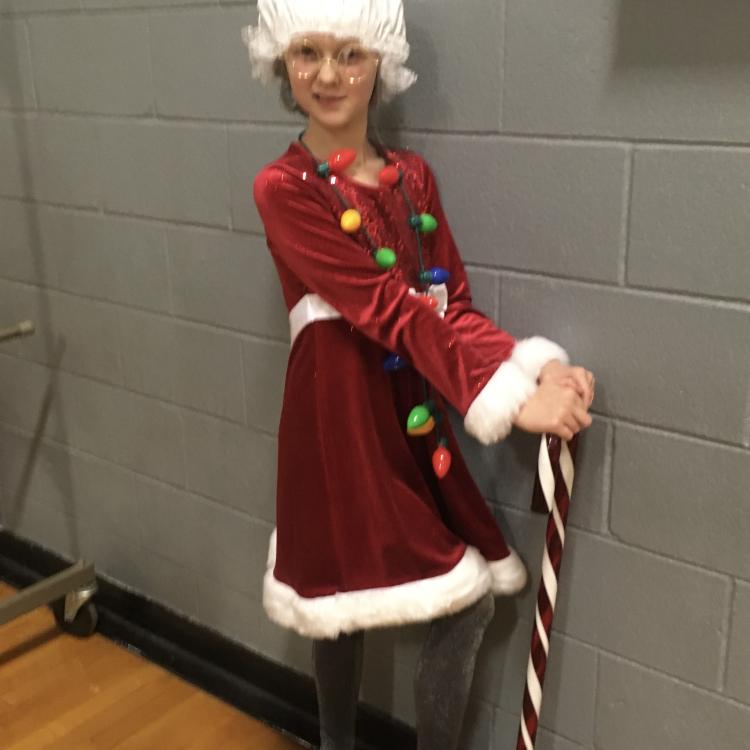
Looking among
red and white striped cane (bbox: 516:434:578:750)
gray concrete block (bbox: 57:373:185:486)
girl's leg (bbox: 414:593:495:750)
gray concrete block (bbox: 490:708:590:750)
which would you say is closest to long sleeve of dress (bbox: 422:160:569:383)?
red and white striped cane (bbox: 516:434:578:750)

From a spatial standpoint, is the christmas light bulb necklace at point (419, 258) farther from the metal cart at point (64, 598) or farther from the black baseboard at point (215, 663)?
the metal cart at point (64, 598)

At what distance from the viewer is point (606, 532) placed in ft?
4.40

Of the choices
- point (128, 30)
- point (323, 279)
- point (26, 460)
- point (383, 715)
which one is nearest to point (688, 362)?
point (323, 279)

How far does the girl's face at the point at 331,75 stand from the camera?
3.83 ft

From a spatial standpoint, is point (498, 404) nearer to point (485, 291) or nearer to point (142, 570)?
point (485, 291)

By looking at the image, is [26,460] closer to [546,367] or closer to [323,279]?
[323,279]

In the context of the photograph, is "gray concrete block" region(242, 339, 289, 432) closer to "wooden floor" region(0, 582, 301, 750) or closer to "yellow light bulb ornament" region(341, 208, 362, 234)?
"yellow light bulb ornament" region(341, 208, 362, 234)

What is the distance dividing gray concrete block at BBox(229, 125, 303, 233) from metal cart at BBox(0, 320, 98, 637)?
65 cm

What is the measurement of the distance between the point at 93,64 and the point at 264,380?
0.71 meters

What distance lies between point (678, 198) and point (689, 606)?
58 centimetres

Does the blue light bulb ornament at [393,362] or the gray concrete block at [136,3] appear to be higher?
the gray concrete block at [136,3]

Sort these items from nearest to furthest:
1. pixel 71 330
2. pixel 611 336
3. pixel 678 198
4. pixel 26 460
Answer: pixel 678 198 < pixel 611 336 < pixel 71 330 < pixel 26 460

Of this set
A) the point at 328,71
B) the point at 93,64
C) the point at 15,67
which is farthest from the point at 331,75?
the point at 15,67

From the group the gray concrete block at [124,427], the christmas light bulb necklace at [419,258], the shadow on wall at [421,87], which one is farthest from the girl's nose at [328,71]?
the gray concrete block at [124,427]
